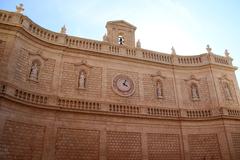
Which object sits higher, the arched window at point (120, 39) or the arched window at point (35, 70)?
the arched window at point (120, 39)

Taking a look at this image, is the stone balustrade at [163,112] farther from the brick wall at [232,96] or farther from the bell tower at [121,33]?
the bell tower at [121,33]

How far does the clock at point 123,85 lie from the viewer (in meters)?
15.9

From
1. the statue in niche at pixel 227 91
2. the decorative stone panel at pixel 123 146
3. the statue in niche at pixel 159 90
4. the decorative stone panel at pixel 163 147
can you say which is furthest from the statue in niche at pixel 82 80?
the statue in niche at pixel 227 91

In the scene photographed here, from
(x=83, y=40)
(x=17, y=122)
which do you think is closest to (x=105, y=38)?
(x=83, y=40)

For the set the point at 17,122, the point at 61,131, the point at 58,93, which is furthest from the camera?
the point at 58,93

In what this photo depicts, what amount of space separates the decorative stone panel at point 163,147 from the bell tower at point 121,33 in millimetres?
7599

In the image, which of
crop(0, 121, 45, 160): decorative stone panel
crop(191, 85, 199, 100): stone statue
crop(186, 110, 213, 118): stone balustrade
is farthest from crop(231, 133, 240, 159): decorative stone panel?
crop(0, 121, 45, 160): decorative stone panel

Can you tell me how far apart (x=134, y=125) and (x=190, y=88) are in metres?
5.87

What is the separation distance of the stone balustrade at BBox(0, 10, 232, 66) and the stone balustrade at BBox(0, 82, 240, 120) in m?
3.97

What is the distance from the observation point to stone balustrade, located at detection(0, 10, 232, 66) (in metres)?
14.2

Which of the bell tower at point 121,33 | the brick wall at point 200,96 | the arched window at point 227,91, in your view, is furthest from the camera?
the bell tower at point 121,33

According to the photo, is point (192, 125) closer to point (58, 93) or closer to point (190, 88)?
point (190, 88)

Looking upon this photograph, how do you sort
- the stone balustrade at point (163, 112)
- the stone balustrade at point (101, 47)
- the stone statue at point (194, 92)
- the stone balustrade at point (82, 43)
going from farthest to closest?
the stone statue at point (194, 92) → the stone balustrade at point (82, 43) → the stone balustrade at point (163, 112) → the stone balustrade at point (101, 47)

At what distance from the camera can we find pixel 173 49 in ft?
63.0
